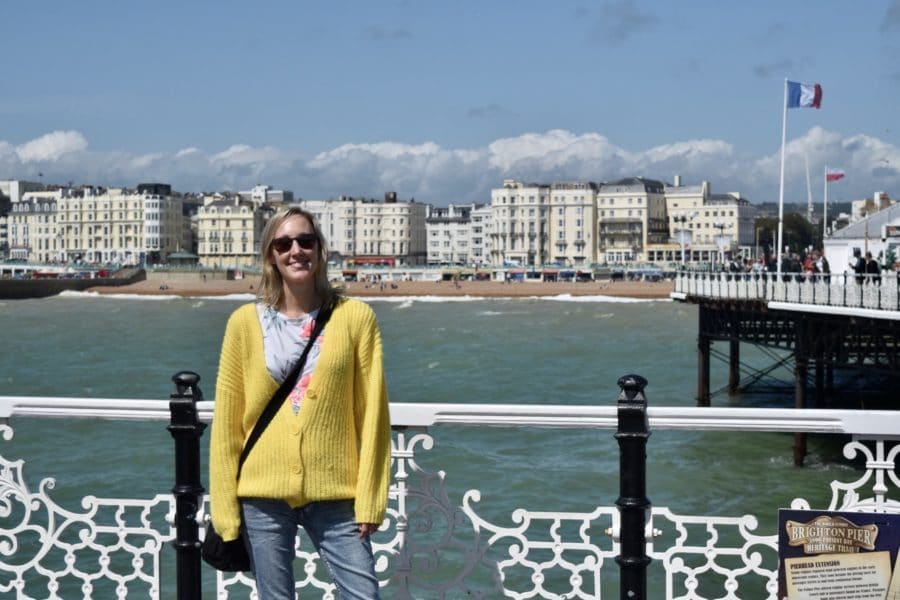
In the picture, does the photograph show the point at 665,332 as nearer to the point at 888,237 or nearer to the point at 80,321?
the point at 888,237

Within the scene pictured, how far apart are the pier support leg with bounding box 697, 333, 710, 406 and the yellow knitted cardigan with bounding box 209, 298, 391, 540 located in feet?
97.8

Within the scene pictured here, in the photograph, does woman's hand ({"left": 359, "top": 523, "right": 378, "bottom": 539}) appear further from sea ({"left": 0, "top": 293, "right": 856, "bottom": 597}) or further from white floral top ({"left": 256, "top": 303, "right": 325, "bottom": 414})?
sea ({"left": 0, "top": 293, "right": 856, "bottom": 597})

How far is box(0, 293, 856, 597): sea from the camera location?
20250mm

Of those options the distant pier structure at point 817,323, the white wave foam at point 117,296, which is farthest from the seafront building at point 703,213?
Result: the distant pier structure at point 817,323

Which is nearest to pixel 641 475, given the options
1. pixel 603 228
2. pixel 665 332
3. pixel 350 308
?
pixel 350 308

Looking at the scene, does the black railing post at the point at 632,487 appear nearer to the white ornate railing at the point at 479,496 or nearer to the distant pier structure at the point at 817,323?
the white ornate railing at the point at 479,496

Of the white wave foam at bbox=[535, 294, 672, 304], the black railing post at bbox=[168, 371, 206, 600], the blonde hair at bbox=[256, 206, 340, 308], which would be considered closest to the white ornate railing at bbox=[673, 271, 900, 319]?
the black railing post at bbox=[168, 371, 206, 600]

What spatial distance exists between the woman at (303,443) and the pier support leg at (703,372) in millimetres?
29810

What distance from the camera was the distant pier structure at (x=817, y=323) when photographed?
77.7 ft

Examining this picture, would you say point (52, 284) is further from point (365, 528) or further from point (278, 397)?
point (365, 528)

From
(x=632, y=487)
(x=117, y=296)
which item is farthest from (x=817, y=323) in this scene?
(x=117, y=296)

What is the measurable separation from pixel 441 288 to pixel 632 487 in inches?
5417

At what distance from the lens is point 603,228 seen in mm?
187875

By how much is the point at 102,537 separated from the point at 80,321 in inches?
3006
